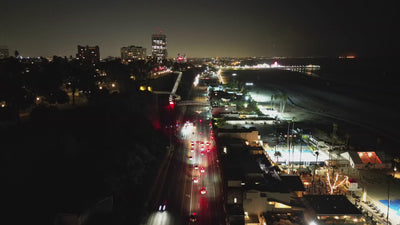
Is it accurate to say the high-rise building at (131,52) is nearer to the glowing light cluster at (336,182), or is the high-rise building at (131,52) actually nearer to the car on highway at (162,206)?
the car on highway at (162,206)

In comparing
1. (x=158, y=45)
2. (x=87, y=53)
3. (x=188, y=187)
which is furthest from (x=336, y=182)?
(x=158, y=45)

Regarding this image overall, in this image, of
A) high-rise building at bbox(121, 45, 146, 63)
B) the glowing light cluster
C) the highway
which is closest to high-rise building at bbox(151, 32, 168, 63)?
high-rise building at bbox(121, 45, 146, 63)

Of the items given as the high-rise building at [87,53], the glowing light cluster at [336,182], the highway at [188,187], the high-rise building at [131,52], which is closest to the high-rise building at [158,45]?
the high-rise building at [131,52]

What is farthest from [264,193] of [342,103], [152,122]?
[342,103]

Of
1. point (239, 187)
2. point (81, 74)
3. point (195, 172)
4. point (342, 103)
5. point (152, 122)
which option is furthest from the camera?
point (342, 103)

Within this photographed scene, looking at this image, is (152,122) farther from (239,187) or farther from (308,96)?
(308,96)

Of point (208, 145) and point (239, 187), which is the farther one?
point (208, 145)

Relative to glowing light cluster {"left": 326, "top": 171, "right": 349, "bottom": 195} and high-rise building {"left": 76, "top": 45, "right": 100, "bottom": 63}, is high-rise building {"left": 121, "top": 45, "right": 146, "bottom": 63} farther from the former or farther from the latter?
glowing light cluster {"left": 326, "top": 171, "right": 349, "bottom": 195}

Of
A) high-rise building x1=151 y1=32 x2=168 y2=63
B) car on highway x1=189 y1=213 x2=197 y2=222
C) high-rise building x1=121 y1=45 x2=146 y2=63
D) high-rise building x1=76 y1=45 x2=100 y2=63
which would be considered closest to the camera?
car on highway x1=189 y1=213 x2=197 y2=222
